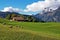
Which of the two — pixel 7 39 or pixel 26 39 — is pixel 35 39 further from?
pixel 7 39

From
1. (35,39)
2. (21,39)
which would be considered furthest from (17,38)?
(35,39)

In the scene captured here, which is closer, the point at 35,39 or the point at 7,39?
the point at 7,39

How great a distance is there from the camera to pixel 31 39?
27.3 meters

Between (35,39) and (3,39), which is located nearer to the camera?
(3,39)

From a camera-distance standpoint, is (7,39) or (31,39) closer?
(7,39)

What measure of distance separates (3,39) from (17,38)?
221cm

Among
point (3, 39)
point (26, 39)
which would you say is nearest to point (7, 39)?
point (3, 39)

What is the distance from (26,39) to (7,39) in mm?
2780

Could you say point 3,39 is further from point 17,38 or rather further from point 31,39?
point 31,39

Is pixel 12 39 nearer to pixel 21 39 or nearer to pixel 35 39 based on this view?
pixel 21 39

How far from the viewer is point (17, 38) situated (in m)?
26.7

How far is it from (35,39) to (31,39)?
0.71 meters

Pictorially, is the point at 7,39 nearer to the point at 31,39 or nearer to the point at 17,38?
the point at 17,38

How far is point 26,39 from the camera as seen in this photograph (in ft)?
88.2
